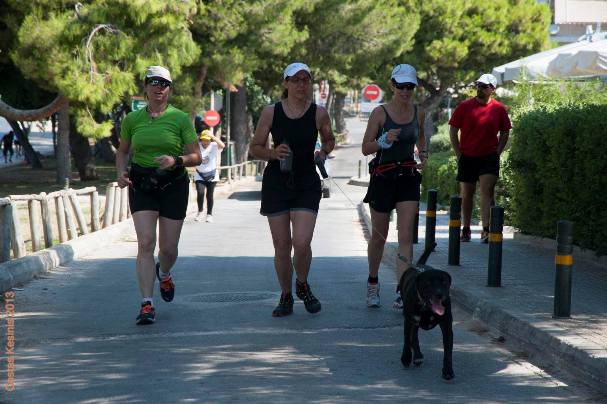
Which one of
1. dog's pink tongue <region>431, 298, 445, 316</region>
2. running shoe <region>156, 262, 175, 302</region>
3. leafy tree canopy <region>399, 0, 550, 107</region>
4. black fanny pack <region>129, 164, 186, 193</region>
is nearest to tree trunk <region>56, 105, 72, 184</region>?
running shoe <region>156, 262, 175, 302</region>

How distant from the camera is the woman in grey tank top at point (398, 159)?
8.66 m

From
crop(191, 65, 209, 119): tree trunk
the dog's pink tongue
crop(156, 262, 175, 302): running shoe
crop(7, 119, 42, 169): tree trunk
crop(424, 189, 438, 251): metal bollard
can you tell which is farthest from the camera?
crop(7, 119, 42, 169): tree trunk

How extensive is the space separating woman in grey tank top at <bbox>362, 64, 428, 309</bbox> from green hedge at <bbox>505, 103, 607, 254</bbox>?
2.75m

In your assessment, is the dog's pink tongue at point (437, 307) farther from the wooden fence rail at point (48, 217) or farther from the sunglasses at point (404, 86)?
the wooden fence rail at point (48, 217)

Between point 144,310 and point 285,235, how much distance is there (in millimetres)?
1235

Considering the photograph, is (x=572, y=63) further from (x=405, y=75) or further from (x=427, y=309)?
(x=427, y=309)

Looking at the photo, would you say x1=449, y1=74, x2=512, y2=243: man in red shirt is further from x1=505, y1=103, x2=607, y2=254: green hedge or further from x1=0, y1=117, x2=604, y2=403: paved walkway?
x1=0, y1=117, x2=604, y2=403: paved walkway

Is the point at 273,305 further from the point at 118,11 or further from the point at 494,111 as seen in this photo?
the point at 118,11

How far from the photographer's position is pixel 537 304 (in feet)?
28.8

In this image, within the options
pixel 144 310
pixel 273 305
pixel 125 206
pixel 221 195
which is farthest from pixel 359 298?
pixel 221 195

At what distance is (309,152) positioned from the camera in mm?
8523

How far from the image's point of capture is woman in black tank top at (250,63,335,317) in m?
8.42

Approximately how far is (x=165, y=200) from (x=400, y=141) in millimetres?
1904

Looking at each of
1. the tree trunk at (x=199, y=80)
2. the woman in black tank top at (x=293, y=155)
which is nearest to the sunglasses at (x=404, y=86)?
the woman in black tank top at (x=293, y=155)
